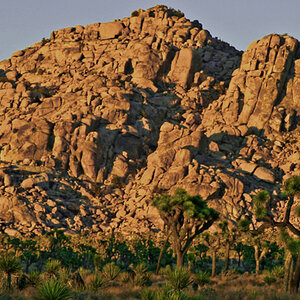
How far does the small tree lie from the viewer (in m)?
31.8

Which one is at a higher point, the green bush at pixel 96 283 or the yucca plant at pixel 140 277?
the green bush at pixel 96 283

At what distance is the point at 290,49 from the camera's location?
→ 92.3 m

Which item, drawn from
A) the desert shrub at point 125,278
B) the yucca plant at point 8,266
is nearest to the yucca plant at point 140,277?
the desert shrub at point 125,278

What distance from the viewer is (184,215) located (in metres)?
33.4

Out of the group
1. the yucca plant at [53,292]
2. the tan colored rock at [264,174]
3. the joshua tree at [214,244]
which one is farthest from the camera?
the tan colored rock at [264,174]

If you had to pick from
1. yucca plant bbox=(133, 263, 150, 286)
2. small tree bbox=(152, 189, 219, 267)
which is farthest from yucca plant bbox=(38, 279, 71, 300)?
small tree bbox=(152, 189, 219, 267)

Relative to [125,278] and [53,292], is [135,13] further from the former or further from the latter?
[53,292]

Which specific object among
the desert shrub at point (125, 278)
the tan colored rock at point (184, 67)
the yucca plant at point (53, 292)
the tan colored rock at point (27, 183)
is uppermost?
the tan colored rock at point (184, 67)

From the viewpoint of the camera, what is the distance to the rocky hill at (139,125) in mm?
67000

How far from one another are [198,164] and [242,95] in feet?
87.8

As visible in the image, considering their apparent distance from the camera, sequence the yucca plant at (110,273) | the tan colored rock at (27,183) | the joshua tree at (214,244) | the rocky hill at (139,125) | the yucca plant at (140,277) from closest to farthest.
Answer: the yucca plant at (140,277) < the yucca plant at (110,273) < the joshua tree at (214,244) < the rocky hill at (139,125) < the tan colored rock at (27,183)

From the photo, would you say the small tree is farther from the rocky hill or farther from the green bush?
the rocky hill

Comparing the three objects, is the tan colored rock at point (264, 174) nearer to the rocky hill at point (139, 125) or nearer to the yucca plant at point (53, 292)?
the rocky hill at point (139, 125)

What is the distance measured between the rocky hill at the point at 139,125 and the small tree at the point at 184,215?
30422 mm
